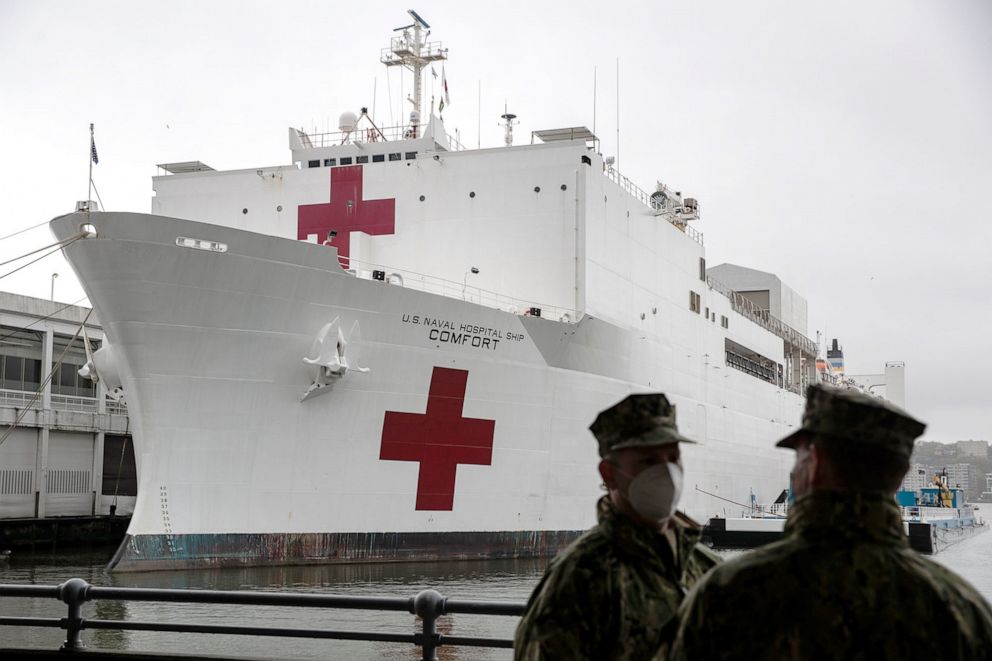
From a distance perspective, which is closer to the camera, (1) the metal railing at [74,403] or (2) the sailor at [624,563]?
(2) the sailor at [624,563]

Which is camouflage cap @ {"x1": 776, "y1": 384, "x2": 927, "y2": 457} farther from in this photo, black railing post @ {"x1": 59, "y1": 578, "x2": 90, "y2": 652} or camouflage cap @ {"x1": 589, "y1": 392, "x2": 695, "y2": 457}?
black railing post @ {"x1": 59, "y1": 578, "x2": 90, "y2": 652}

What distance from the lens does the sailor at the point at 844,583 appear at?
1431 millimetres

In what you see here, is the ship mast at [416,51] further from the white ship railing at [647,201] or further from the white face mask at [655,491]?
the white face mask at [655,491]

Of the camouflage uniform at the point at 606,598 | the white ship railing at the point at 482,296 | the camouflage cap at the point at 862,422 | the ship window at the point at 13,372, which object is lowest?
the camouflage uniform at the point at 606,598

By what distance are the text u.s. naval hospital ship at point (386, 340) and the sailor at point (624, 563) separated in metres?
9.08

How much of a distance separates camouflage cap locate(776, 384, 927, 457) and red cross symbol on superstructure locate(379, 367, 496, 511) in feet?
33.8

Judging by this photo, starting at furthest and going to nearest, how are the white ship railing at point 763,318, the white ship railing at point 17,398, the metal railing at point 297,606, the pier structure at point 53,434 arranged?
the white ship railing at point 763,318 → the white ship railing at point 17,398 → the pier structure at point 53,434 → the metal railing at point 297,606

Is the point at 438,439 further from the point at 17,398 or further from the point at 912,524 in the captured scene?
the point at 912,524

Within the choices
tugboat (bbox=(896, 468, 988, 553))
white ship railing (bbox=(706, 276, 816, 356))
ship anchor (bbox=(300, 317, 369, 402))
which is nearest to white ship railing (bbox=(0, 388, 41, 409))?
ship anchor (bbox=(300, 317, 369, 402))

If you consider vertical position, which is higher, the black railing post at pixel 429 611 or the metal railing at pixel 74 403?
the metal railing at pixel 74 403

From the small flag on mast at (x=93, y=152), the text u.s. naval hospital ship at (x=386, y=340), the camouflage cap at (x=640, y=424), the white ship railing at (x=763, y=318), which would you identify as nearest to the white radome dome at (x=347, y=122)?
the text u.s. naval hospital ship at (x=386, y=340)

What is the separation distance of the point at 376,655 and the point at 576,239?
988 cm

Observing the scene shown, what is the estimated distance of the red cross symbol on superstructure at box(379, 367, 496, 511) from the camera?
11773 mm

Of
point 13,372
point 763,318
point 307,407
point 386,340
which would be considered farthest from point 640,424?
point 763,318
